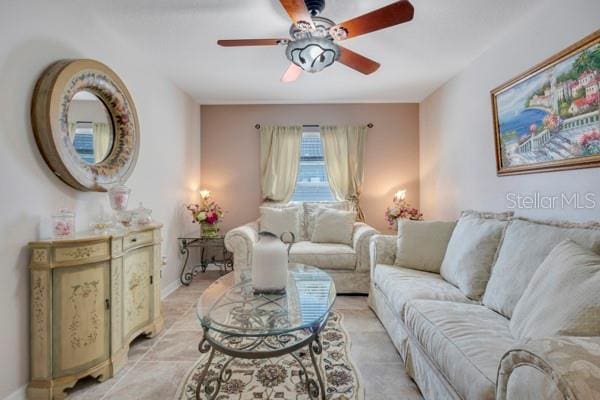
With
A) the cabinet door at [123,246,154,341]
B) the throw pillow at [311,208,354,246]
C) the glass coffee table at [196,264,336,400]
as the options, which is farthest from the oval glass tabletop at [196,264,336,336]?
the throw pillow at [311,208,354,246]

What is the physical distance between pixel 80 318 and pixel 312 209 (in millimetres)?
2762

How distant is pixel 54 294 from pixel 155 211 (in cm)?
157

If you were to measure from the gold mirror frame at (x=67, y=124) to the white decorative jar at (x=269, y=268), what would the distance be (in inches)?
51.3

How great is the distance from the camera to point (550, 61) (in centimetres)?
196

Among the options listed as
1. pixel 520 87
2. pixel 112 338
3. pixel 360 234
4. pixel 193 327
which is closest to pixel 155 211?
pixel 193 327

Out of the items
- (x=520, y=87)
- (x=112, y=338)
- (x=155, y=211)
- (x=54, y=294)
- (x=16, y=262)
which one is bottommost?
(x=112, y=338)

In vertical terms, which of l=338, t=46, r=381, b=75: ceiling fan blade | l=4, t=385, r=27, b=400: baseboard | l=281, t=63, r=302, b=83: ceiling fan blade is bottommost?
l=4, t=385, r=27, b=400: baseboard

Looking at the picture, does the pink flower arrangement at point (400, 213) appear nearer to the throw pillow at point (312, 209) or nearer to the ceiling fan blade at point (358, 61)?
the throw pillow at point (312, 209)

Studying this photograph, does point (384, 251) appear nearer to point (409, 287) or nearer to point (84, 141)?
point (409, 287)

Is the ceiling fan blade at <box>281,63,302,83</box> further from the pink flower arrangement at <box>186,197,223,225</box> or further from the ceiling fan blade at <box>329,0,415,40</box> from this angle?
the pink flower arrangement at <box>186,197,223,225</box>

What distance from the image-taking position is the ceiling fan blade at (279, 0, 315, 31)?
161cm

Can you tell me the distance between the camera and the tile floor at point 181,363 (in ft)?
5.54

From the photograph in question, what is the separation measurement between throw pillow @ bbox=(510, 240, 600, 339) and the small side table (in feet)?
10.1

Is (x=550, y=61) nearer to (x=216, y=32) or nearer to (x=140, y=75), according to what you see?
(x=216, y=32)
